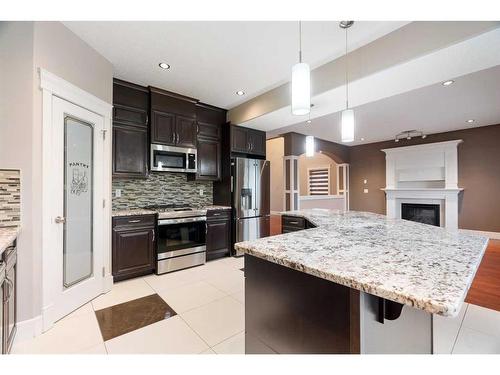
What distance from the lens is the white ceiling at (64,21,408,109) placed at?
2.03m

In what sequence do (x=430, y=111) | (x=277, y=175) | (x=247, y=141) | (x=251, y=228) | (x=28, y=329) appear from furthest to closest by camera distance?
(x=277, y=175), (x=430, y=111), (x=247, y=141), (x=251, y=228), (x=28, y=329)

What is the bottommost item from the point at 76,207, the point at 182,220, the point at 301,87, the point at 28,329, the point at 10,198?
the point at 28,329

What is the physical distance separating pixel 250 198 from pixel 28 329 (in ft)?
9.97

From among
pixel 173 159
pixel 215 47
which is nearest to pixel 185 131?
pixel 173 159

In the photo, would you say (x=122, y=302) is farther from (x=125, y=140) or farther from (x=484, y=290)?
(x=484, y=290)

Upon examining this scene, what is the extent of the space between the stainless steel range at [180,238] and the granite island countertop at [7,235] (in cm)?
145

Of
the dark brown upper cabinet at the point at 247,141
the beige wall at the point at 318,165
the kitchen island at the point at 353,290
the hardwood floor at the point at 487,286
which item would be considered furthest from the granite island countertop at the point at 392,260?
the beige wall at the point at 318,165

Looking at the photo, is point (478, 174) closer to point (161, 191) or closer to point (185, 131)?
point (185, 131)

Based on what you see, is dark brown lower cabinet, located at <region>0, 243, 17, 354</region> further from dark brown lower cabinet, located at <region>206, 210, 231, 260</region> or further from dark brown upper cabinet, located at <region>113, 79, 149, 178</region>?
dark brown lower cabinet, located at <region>206, 210, 231, 260</region>

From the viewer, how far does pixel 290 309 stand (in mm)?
1055

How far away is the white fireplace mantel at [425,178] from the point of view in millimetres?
5730

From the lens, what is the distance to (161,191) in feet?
11.9

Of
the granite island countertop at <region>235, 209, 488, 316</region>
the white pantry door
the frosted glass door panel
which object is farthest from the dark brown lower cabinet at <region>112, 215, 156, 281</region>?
the granite island countertop at <region>235, 209, 488, 316</region>

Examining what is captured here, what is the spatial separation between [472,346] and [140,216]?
3.41m
